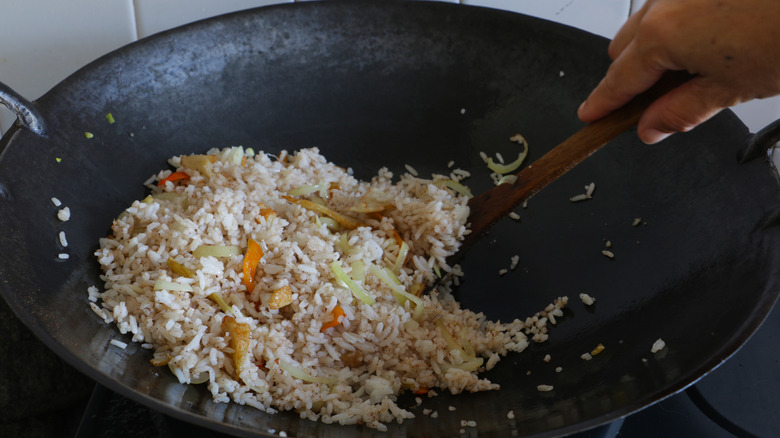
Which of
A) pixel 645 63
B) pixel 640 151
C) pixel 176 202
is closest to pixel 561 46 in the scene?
pixel 640 151

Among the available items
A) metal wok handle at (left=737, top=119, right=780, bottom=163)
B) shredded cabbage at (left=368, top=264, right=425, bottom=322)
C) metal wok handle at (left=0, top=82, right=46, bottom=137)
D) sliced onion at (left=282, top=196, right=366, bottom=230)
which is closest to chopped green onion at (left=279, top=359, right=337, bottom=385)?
shredded cabbage at (left=368, top=264, right=425, bottom=322)

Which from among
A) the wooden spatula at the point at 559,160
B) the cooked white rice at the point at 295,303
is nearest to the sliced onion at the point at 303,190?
the cooked white rice at the point at 295,303

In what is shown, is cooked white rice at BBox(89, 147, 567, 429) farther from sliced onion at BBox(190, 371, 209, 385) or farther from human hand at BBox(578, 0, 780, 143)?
human hand at BBox(578, 0, 780, 143)

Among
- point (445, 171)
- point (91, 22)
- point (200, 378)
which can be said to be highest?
point (91, 22)

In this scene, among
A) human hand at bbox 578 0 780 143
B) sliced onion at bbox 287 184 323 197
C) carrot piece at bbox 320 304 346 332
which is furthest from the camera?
sliced onion at bbox 287 184 323 197

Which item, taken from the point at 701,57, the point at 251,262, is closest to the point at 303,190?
the point at 251,262

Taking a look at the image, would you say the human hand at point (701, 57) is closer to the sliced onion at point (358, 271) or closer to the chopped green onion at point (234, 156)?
the sliced onion at point (358, 271)

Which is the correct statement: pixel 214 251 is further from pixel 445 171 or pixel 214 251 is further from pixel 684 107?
pixel 684 107

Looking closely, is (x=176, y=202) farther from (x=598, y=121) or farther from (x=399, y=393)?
(x=598, y=121)
